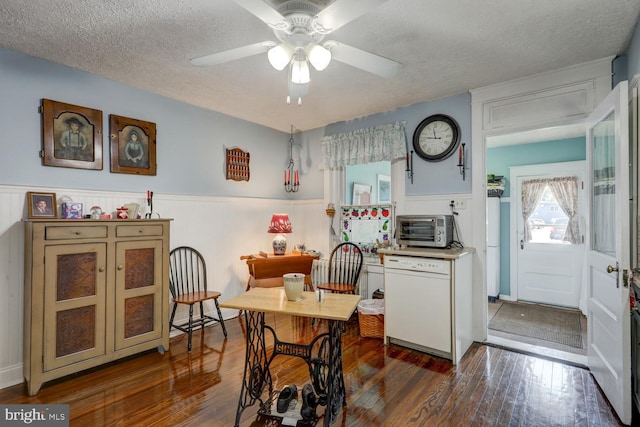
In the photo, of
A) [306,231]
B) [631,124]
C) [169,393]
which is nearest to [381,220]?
[306,231]

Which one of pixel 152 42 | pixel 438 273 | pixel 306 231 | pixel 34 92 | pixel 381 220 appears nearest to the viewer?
pixel 152 42

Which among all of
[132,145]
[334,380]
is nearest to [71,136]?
[132,145]

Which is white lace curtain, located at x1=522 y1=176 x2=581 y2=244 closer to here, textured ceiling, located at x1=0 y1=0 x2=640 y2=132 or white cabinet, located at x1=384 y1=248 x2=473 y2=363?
white cabinet, located at x1=384 y1=248 x2=473 y2=363

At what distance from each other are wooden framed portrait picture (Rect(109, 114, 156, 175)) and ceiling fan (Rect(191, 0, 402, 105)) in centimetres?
162

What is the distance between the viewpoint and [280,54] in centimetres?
167

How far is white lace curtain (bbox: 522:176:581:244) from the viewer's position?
14.4ft

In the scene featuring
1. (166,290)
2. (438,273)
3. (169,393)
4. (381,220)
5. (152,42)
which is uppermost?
(152,42)

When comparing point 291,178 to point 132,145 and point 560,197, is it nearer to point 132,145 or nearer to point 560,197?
point 132,145

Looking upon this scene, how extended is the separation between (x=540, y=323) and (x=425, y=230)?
2.00 m

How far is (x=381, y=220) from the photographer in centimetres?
397

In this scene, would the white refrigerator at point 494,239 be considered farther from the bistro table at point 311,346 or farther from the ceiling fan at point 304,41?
the ceiling fan at point 304,41

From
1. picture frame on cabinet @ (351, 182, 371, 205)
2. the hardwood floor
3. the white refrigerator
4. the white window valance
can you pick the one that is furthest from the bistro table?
the white refrigerator

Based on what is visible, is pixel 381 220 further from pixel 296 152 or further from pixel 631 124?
pixel 631 124

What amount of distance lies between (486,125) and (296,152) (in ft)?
8.33
